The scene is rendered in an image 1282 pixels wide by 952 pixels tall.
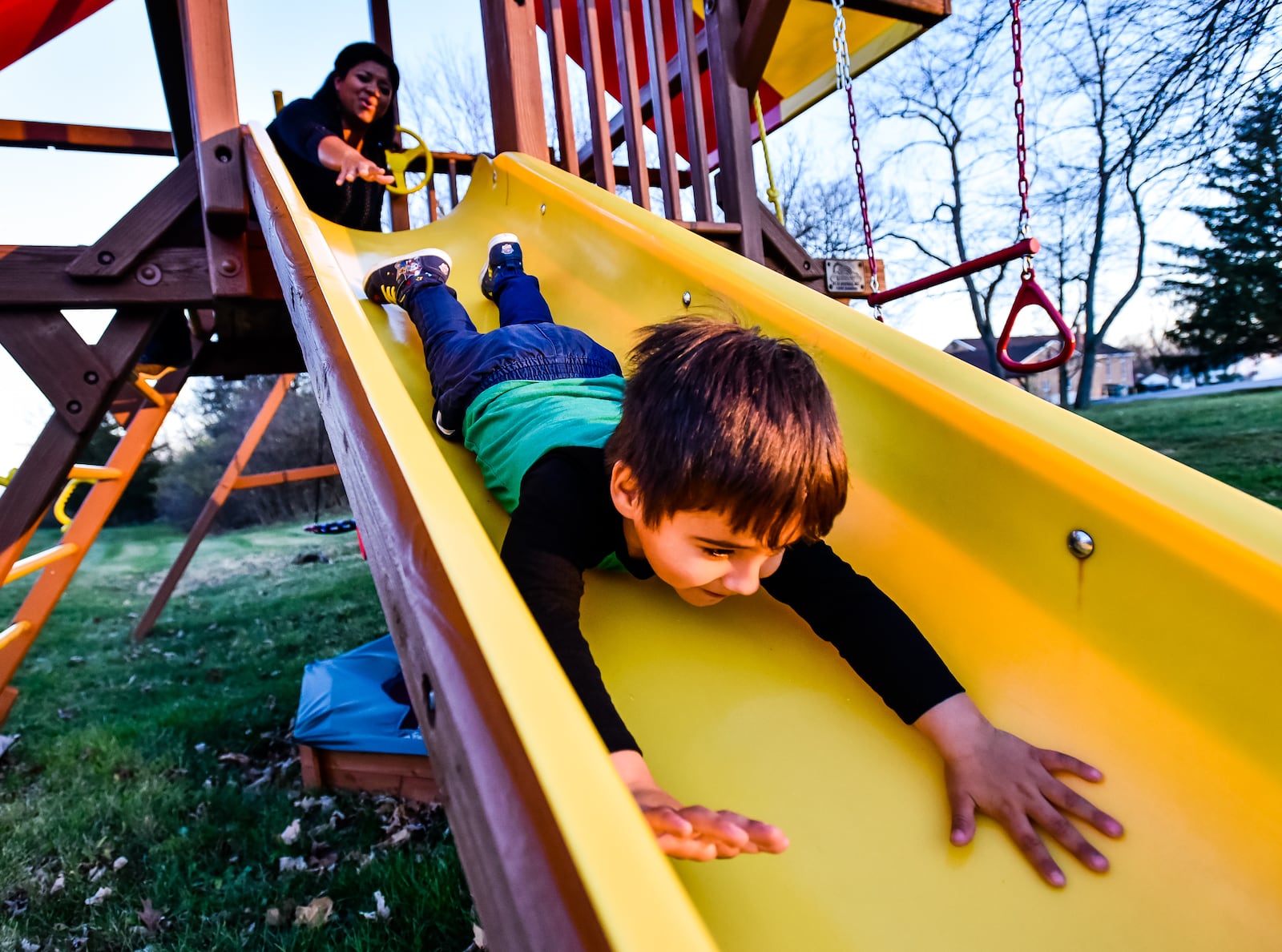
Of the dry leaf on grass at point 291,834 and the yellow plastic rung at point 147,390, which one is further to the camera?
the yellow plastic rung at point 147,390

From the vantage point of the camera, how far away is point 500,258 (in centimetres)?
246

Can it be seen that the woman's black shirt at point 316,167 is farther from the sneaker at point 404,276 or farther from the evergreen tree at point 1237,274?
the evergreen tree at point 1237,274

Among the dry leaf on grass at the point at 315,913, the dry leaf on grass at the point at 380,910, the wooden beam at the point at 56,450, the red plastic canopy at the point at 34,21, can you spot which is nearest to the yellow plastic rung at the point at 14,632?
the wooden beam at the point at 56,450

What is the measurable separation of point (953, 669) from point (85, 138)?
4.61m

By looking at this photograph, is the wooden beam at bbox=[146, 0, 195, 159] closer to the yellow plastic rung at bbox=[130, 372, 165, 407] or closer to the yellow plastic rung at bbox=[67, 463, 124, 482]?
the yellow plastic rung at bbox=[130, 372, 165, 407]

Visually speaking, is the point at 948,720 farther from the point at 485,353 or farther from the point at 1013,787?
the point at 485,353

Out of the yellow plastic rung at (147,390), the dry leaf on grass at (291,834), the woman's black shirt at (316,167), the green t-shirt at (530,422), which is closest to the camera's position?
the green t-shirt at (530,422)

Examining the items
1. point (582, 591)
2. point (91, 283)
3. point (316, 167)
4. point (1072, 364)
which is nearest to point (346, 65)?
point (316, 167)

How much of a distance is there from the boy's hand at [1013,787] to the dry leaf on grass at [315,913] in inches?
65.5

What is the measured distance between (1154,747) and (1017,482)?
16.0 inches

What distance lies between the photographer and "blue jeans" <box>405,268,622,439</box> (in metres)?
1.80

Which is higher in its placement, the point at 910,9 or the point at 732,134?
the point at 910,9

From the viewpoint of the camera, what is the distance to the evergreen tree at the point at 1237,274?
38.4ft

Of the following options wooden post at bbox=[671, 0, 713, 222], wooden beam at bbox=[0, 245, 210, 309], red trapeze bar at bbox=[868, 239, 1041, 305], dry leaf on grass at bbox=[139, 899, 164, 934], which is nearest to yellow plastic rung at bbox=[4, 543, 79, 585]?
wooden beam at bbox=[0, 245, 210, 309]
